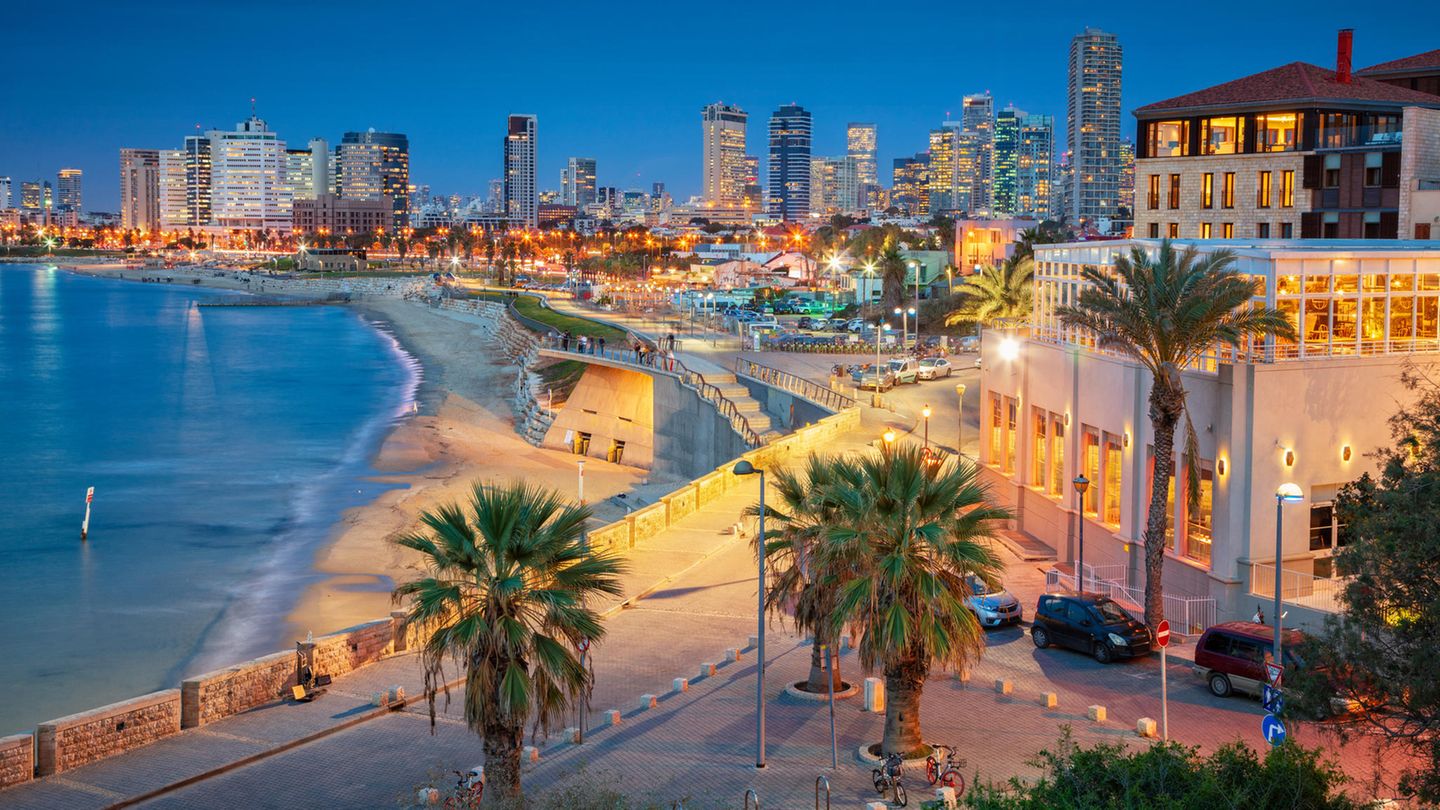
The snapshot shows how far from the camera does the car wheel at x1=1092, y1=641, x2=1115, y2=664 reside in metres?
22.4

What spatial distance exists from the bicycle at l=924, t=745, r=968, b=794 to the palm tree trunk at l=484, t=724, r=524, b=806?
5045mm

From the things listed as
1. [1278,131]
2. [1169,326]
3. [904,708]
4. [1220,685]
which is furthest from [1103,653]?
[1278,131]

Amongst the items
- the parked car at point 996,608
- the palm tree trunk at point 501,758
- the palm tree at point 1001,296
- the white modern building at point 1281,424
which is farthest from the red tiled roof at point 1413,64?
the palm tree trunk at point 501,758

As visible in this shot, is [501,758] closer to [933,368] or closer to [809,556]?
[809,556]

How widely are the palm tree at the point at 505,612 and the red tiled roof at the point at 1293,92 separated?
3733 centimetres

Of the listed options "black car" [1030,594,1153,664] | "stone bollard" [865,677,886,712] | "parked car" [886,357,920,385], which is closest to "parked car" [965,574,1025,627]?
"black car" [1030,594,1153,664]

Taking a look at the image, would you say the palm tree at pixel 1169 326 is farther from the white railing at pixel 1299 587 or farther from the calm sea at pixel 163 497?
the calm sea at pixel 163 497

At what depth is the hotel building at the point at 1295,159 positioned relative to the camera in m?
42.8

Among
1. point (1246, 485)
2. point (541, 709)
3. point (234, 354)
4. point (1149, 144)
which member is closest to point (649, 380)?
point (1149, 144)

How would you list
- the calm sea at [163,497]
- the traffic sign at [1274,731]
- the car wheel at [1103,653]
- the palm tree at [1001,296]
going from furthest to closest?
the palm tree at [1001,296]
the calm sea at [163,497]
the car wheel at [1103,653]
the traffic sign at [1274,731]

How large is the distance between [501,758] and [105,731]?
675cm

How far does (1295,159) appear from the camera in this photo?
4553cm

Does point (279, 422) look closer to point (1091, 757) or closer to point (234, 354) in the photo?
point (234, 354)

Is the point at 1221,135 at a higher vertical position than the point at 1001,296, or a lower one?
higher
